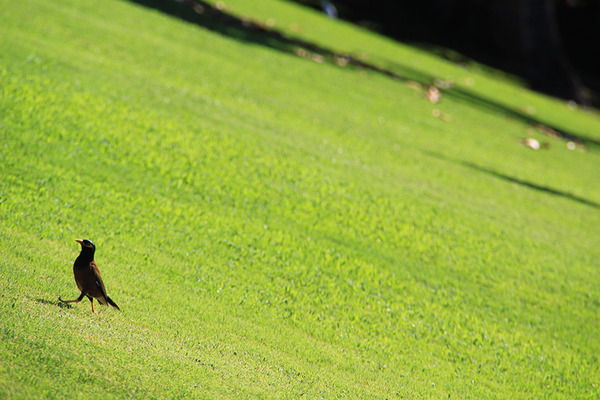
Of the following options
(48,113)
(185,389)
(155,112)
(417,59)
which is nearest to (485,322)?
(185,389)

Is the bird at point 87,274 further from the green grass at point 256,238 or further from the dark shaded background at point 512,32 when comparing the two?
the dark shaded background at point 512,32

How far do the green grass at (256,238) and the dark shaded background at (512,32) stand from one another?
11.6 meters

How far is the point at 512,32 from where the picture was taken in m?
29.3

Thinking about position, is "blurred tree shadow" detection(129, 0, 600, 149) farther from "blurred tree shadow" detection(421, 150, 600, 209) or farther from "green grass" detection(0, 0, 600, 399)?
"blurred tree shadow" detection(421, 150, 600, 209)

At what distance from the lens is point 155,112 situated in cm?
912

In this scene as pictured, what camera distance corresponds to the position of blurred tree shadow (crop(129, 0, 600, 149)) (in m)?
15.5

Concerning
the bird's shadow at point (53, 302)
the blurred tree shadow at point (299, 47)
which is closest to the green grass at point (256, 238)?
the bird's shadow at point (53, 302)

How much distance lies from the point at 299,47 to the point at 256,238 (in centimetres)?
1023

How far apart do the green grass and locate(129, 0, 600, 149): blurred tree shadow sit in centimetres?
269

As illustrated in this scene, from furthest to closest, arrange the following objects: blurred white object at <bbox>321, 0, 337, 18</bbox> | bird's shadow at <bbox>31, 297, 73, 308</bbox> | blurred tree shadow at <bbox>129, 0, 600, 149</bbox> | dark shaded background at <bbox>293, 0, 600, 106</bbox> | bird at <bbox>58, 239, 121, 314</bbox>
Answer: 1. blurred white object at <bbox>321, 0, 337, 18</bbox>
2. dark shaded background at <bbox>293, 0, 600, 106</bbox>
3. blurred tree shadow at <bbox>129, 0, 600, 149</bbox>
4. bird's shadow at <bbox>31, 297, 73, 308</bbox>
5. bird at <bbox>58, 239, 121, 314</bbox>

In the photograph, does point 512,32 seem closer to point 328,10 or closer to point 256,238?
point 328,10

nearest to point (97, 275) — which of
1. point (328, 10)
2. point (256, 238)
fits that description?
point (256, 238)

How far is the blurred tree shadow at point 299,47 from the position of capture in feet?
51.0

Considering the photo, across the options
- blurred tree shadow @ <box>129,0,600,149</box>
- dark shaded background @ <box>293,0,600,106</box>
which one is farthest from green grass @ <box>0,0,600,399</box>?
dark shaded background @ <box>293,0,600,106</box>
